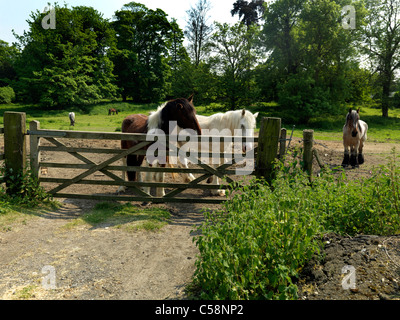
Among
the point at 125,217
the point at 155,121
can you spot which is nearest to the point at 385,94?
the point at 155,121

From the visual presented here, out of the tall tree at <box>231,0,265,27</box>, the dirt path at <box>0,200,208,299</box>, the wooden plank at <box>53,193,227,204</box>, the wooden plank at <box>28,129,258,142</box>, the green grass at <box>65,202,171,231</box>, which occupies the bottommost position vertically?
the dirt path at <box>0,200,208,299</box>

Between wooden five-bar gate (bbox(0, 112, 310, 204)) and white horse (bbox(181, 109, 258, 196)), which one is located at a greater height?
white horse (bbox(181, 109, 258, 196))

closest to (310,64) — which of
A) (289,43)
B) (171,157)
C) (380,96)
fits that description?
(289,43)

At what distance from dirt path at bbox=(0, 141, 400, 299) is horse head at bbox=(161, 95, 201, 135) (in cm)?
210

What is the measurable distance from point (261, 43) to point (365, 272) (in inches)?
1111

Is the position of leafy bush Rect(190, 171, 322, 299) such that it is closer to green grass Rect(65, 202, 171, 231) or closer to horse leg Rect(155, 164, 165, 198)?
green grass Rect(65, 202, 171, 231)

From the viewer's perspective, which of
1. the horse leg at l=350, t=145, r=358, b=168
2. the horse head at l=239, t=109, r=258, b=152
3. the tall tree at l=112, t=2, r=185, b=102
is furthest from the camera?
the tall tree at l=112, t=2, r=185, b=102

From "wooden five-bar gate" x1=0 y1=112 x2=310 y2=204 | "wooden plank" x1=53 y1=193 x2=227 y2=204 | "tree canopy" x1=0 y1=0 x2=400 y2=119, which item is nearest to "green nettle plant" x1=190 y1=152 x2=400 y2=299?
"wooden five-bar gate" x1=0 y1=112 x2=310 y2=204

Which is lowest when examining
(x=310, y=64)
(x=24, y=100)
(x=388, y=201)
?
(x=388, y=201)

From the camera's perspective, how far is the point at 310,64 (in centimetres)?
2572

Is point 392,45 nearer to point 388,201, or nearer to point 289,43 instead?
point 289,43

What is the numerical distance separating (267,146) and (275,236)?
2.83 meters

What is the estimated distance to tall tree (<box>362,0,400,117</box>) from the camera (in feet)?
94.9

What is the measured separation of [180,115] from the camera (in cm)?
596
